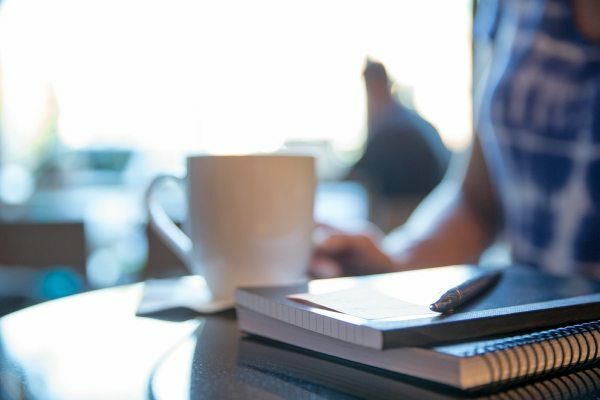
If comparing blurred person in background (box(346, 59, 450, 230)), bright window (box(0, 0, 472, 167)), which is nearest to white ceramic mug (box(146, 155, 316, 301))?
blurred person in background (box(346, 59, 450, 230))

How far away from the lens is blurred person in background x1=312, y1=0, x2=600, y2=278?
0.70 m

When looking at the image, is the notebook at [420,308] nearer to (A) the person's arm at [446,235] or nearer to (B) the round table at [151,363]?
(B) the round table at [151,363]

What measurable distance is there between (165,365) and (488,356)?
0.60 ft

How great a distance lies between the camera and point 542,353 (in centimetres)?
32

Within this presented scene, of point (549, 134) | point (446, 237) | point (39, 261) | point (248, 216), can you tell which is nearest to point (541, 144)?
point (549, 134)

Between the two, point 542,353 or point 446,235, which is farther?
point 446,235

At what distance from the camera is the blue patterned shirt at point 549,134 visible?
2.31ft

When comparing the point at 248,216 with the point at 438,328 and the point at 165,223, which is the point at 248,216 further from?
the point at 438,328

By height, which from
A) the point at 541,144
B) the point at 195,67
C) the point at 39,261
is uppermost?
the point at 195,67

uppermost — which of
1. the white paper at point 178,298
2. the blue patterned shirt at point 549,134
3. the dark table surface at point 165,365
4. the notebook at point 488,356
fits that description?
the blue patterned shirt at point 549,134

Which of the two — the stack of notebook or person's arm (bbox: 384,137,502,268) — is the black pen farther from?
person's arm (bbox: 384,137,502,268)

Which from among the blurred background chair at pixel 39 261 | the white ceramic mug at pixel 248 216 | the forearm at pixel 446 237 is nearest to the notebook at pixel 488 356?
the white ceramic mug at pixel 248 216

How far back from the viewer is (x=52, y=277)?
8.04 feet

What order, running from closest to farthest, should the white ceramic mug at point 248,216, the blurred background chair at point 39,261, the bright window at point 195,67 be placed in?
the white ceramic mug at point 248,216
the blurred background chair at point 39,261
the bright window at point 195,67
